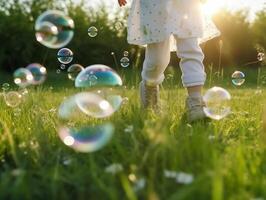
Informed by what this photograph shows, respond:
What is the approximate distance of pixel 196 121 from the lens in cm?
448

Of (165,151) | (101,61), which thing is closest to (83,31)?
(101,61)

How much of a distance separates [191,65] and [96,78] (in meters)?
0.84

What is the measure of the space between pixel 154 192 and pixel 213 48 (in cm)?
1846

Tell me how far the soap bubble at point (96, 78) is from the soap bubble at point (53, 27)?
354 mm

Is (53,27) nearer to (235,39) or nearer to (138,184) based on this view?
(138,184)

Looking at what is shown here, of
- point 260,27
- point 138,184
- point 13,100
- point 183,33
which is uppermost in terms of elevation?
point 260,27

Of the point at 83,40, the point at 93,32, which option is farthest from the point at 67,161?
the point at 83,40

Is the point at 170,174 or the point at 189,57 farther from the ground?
the point at 189,57

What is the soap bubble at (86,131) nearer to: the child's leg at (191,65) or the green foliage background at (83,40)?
the child's leg at (191,65)

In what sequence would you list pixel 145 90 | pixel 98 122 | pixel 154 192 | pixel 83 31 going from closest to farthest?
pixel 154 192
pixel 98 122
pixel 145 90
pixel 83 31

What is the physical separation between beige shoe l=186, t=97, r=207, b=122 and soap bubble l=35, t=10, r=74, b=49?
103cm

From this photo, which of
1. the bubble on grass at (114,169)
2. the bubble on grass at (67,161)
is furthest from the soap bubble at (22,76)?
the bubble on grass at (114,169)

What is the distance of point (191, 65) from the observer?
4.79 metres

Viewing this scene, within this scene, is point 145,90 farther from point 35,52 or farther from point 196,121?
point 35,52
